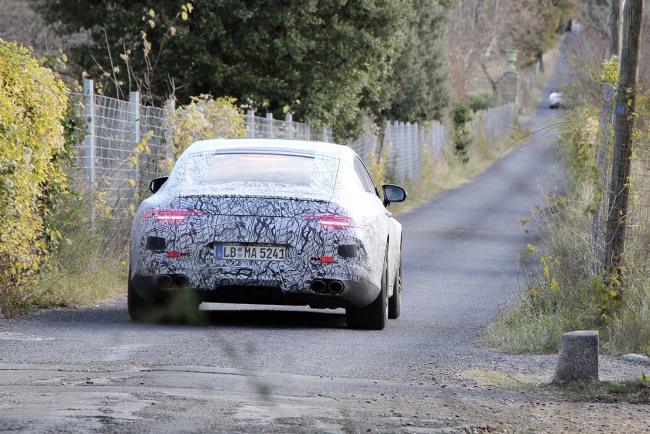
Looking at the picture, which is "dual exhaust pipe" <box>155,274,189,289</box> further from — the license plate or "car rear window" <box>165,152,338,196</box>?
"car rear window" <box>165,152,338,196</box>

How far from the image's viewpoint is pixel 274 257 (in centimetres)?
1109

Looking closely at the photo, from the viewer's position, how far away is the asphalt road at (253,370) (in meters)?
6.83

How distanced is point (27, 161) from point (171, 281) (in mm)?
1584

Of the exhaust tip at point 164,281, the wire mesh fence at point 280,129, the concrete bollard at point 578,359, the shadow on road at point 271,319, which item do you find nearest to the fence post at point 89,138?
the shadow on road at point 271,319

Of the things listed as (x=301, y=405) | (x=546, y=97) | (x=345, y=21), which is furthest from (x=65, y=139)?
(x=546, y=97)

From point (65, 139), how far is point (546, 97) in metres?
104

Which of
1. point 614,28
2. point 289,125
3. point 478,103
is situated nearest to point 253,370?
point 614,28

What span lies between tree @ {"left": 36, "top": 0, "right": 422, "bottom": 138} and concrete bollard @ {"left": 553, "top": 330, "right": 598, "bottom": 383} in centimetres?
1978

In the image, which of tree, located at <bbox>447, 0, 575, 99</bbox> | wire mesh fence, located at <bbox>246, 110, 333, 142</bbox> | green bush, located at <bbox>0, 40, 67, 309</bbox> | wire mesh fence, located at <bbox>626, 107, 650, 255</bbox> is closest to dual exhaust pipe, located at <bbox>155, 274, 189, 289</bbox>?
green bush, located at <bbox>0, 40, 67, 309</bbox>

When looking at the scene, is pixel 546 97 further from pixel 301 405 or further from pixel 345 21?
pixel 301 405

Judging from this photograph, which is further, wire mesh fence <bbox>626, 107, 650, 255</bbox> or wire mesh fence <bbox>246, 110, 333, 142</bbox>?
wire mesh fence <bbox>246, 110, 333, 142</bbox>

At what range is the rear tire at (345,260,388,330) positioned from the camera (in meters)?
11.9

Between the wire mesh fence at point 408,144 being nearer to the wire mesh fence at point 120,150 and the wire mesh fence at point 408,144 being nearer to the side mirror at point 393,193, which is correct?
the wire mesh fence at point 120,150

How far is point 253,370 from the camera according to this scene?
8805mm
